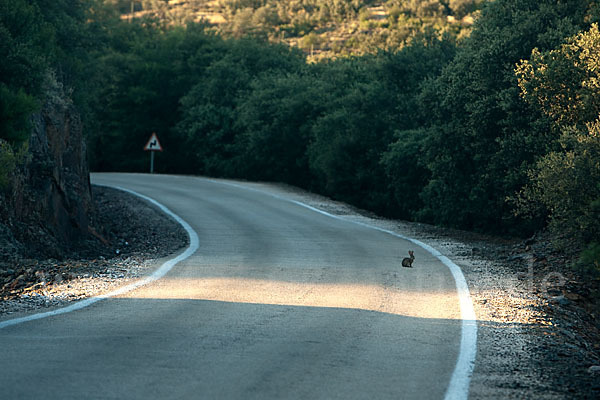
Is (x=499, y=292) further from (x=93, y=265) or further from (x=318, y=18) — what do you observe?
(x=318, y=18)

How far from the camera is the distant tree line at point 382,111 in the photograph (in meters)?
17.6

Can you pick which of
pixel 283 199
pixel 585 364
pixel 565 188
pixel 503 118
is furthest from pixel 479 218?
pixel 585 364

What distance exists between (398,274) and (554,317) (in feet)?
10.2

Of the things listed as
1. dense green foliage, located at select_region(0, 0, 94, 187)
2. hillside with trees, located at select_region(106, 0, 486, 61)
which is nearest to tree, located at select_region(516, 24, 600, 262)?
dense green foliage, located at select_region(0, 0, 94, 187)

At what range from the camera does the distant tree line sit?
57.8 ft

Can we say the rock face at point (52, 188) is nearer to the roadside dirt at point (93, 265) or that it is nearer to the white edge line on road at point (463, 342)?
the roadside dirt at point (93, 265)

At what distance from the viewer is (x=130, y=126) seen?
52812mm

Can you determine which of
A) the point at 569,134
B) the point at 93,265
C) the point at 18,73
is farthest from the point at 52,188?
the point at 569,134

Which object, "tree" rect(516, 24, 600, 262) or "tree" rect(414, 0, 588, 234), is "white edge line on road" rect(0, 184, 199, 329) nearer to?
"tree" rect(516, 24, 600, 262)

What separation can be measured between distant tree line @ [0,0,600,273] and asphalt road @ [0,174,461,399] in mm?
3501

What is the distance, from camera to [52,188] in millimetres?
17094

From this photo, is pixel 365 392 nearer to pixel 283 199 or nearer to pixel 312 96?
pixel 283 199

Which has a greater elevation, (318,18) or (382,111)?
(318,18)

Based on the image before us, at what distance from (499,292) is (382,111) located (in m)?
24.3
